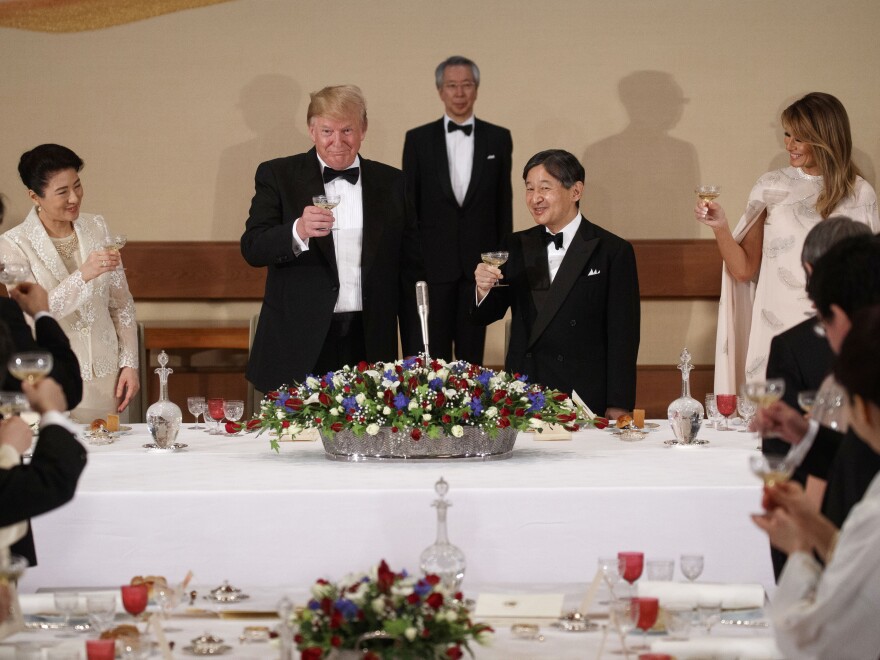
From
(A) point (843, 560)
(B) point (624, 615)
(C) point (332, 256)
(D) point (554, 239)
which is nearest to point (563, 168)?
(D) point (554, 239)

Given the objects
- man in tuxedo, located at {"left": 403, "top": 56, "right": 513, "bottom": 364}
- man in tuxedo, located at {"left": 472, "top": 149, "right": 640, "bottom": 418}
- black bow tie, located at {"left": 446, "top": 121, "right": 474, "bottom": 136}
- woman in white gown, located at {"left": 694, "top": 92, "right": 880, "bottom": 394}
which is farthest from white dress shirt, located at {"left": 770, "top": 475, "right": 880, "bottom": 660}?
black bow tie, located at {"left": 446, "top": 121, "right": 474, "bottom": 136}

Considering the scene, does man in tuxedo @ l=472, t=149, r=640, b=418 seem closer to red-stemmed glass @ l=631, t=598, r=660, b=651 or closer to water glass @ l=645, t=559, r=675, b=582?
water glass @ l=645, t=559, r=675, b=582

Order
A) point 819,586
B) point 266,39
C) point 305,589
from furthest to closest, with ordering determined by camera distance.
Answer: point 266,39, point 305,589, point 819,586

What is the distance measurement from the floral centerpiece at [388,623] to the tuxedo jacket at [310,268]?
2496mm

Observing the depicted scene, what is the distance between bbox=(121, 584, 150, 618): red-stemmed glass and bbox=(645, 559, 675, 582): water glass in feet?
3.17

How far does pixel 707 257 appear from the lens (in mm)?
6793

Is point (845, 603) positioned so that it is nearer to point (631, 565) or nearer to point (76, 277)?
point (631, 565)

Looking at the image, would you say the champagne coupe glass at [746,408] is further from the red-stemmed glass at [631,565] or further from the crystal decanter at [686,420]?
the red-stemmed glass at [631,565]

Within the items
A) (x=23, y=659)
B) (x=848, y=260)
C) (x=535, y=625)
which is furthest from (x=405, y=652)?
(x=848, y=260)

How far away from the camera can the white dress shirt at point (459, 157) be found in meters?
6.06

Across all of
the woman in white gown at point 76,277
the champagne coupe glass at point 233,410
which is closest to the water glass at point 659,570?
the champagne coupe glass at point 233,410

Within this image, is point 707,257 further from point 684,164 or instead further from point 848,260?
point 848,260

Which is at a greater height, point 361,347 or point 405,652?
point 361,347

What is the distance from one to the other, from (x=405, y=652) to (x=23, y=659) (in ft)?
2.12
